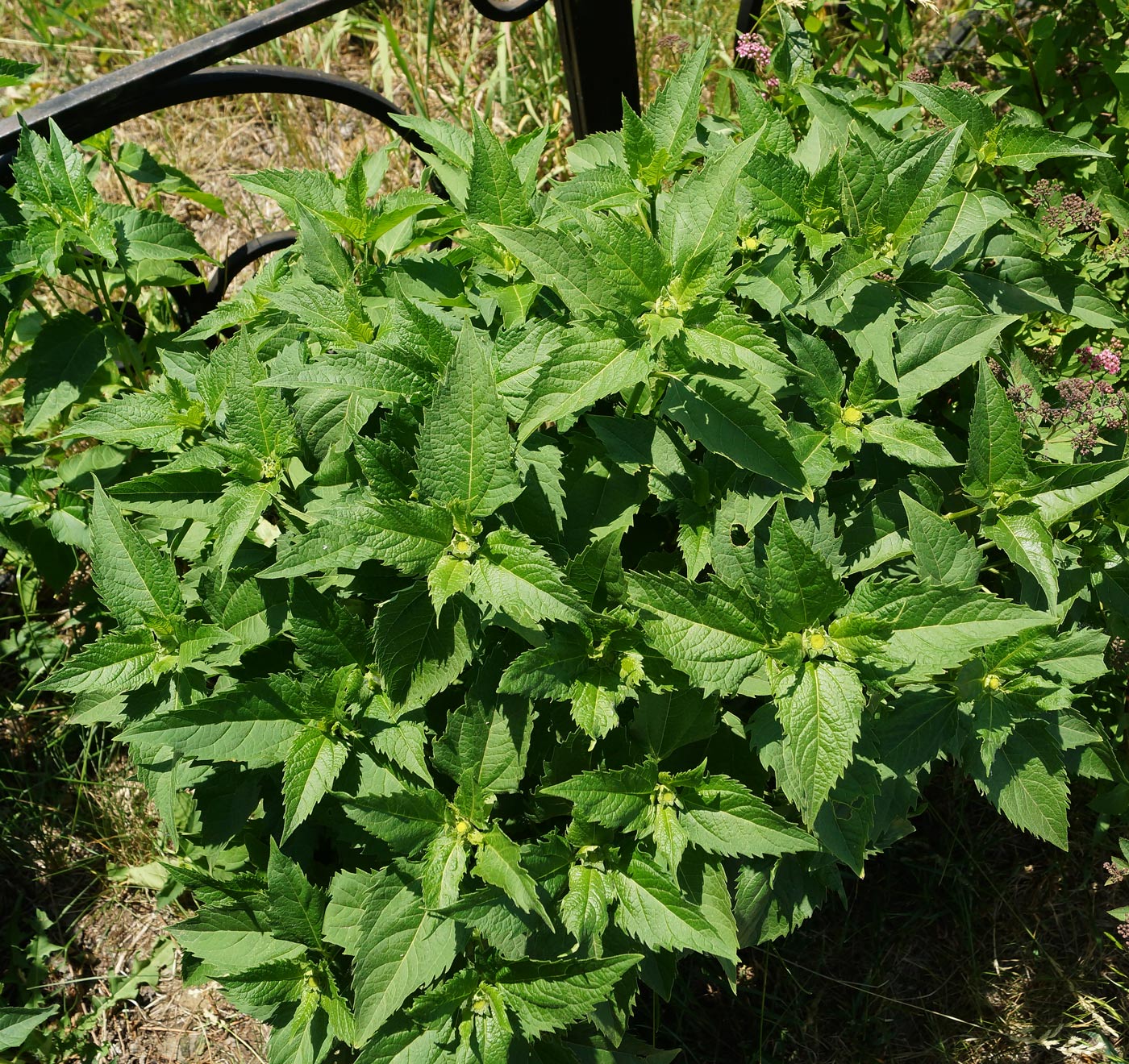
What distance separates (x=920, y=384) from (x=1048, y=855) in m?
2.02

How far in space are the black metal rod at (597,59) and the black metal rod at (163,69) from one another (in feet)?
2.86

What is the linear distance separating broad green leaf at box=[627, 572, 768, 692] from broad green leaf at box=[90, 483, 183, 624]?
3.37ft

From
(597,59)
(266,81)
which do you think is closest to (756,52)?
(597,59)

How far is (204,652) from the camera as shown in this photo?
2.00m

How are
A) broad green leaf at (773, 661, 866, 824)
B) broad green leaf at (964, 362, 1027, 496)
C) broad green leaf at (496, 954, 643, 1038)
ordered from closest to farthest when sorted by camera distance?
1. broad green leaf at (773, 661, 866, 824)
2. broad green leaf at (496, 954, 643, 1038)
3. broad green leaf at (964, 362, 1027, 496)

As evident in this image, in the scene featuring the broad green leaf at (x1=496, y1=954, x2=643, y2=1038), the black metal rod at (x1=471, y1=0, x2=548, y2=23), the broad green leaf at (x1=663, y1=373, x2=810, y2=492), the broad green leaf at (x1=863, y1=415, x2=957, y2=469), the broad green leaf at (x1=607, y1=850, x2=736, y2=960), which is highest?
the black metal rod at (x1=471, y1=0, x2=548, y2=23)

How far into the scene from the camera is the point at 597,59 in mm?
3246

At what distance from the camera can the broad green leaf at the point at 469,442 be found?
1712 millimetres

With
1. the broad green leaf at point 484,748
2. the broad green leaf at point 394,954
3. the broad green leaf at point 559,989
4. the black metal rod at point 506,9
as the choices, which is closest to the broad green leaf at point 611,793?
the broad green leaf at point 484,748

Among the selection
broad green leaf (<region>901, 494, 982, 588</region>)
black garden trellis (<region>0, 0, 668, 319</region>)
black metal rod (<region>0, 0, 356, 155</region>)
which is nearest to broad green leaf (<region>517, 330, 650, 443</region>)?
broad green leaf (<region>901, 494, 982, 588</region>)

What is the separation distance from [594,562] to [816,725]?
1.66 ft

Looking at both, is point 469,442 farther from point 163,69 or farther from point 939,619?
point 163,69

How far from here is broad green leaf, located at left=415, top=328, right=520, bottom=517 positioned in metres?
1.71

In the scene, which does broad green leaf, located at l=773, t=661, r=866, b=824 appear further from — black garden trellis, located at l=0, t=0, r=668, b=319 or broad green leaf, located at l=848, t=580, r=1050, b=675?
black garden trellis, located at l=0, t=0, r=668, b=319
